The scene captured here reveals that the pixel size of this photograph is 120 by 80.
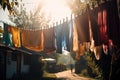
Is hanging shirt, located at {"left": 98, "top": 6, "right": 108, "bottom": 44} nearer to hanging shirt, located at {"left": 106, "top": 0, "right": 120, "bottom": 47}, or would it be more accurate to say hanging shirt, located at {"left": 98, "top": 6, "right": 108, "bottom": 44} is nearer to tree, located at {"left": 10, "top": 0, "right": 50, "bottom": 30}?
hanging shirt, located at {"left": 106, "top": 0, "right": 120, "bottom": 47}

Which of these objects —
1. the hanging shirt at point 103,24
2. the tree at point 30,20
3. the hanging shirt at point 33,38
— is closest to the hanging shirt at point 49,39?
the hanging shirt at point 33,38

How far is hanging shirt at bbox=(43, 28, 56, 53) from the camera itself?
12.6m

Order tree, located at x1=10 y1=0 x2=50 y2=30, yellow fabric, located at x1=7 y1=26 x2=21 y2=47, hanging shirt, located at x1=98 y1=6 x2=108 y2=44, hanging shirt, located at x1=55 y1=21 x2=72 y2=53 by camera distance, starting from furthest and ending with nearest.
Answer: tree, located at x1=10 y1=0 x2=50 y2=30 → yellow fabric, located at x1=7 y1=26 x2=21 y2=47 → hanging shirt, located at x1=55 y1=21 x2=72 y2=53 → hanging shirt, located at x1=98 y1=6 x2=108 y2=44

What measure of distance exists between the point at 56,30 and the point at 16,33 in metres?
2.09

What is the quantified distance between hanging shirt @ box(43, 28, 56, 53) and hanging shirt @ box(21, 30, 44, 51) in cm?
21

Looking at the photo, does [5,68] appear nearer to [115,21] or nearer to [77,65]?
[115,21]

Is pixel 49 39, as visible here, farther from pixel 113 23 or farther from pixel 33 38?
pixel 113 23

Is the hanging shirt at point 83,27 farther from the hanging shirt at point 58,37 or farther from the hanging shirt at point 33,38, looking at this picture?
the hanging shirt at point 33,38

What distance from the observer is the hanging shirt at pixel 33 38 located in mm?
12977

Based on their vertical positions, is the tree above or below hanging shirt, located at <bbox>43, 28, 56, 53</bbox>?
above

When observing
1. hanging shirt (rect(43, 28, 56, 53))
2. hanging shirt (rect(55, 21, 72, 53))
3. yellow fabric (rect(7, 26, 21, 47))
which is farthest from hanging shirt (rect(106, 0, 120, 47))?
yellow fabric (rect(7, 26, 21, 47))

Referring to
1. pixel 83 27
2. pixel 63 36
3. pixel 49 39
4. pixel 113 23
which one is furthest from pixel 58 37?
pixel 113 23

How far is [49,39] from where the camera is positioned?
12.9m

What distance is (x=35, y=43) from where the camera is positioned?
13.2m
